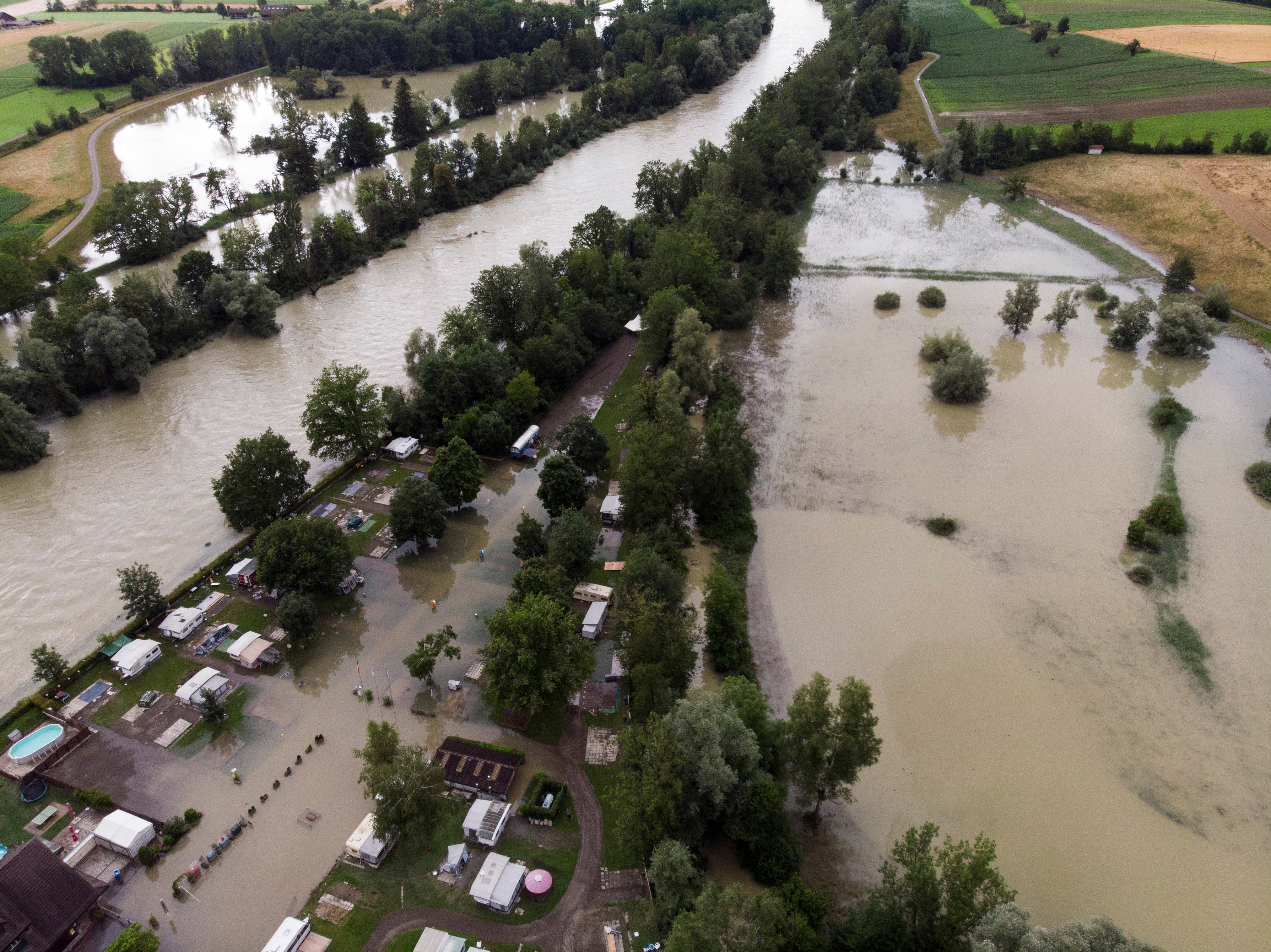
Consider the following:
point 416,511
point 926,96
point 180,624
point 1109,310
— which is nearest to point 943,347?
point 1109,310

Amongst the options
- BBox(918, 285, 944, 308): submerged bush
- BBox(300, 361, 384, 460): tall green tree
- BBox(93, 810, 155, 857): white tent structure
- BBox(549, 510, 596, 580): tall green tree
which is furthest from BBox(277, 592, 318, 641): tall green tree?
BBox(918, 285, 944, 308): submerged bush

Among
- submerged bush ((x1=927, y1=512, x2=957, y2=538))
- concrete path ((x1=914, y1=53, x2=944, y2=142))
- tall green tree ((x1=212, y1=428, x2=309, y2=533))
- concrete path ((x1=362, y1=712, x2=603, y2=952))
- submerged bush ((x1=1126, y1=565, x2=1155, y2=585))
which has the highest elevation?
concrete path ((x1=914, y1=53, x2=944, y2=142))

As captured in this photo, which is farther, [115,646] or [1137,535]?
[1137,535]

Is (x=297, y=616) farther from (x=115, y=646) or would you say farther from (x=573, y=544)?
(x=573, y=544)

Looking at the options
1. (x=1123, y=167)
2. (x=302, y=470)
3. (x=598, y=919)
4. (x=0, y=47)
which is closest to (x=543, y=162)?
(x=302, y=470)

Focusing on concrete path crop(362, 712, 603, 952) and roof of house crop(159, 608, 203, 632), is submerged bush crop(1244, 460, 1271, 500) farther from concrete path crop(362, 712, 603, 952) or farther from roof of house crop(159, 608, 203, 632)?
roof of house crop(159, 608, 203, 632)

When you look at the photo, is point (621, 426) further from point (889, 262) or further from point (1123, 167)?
point (1123, 167)
